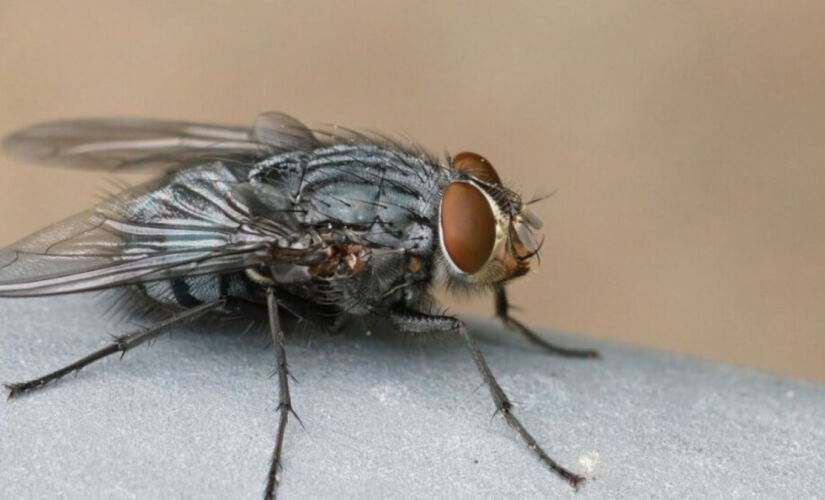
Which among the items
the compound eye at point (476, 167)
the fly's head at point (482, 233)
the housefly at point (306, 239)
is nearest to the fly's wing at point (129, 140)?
the housefly at point (306, 239)

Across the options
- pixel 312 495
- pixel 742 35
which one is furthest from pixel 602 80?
pixel 312 495

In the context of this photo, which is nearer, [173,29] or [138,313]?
[138,313]

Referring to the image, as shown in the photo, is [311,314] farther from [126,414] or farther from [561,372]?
[126,414]

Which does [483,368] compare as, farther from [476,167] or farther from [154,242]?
[154,242]

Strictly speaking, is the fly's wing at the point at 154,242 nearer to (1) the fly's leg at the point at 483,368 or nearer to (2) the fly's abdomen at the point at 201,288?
(2) the fly's abdomen at the point at 201,288

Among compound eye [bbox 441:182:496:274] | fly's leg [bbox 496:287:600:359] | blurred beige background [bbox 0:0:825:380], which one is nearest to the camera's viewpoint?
compound eye [bbox 441:182:496:274]

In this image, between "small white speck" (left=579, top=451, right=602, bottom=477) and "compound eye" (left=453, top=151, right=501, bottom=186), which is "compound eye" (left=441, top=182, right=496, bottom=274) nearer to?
"compound eye" (left=453, top=151, right=501, bottom=186)

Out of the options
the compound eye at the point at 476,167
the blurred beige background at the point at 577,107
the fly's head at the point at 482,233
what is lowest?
the blurred beige background at the point at 577,107

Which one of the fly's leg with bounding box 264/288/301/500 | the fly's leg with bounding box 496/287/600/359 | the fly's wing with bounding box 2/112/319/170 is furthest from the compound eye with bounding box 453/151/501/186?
the fly's leg with bounding box 264/288/301/500
